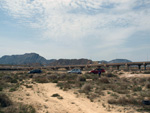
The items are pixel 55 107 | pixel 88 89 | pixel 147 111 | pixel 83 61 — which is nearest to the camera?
pixel 147 111

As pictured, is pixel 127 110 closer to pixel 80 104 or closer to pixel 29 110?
pixel 80 104

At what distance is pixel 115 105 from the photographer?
12297mm

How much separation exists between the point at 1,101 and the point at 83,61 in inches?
7176

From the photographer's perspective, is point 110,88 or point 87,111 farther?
point 110,88

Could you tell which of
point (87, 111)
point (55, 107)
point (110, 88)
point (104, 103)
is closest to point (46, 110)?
point (55, 107)

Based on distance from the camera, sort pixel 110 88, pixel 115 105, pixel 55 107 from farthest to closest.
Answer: pixel 110 88 < pixel 115 105 < pixel 55 107

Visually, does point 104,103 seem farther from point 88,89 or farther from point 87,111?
point 88,89

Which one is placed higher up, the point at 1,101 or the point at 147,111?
the point at 1,101

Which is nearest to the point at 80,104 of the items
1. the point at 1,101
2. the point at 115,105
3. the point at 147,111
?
the point at 115,105

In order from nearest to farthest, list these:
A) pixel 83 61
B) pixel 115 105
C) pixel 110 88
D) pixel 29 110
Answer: pixel 29 110 < pixel 115 105 < pixel 110 88 < pixel 83 61

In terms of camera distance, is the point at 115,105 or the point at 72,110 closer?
the point at 72,110

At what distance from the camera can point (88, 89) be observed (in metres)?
17.9

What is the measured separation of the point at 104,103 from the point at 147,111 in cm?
335

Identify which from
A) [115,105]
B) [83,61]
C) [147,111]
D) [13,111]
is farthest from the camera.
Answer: [83,61]
